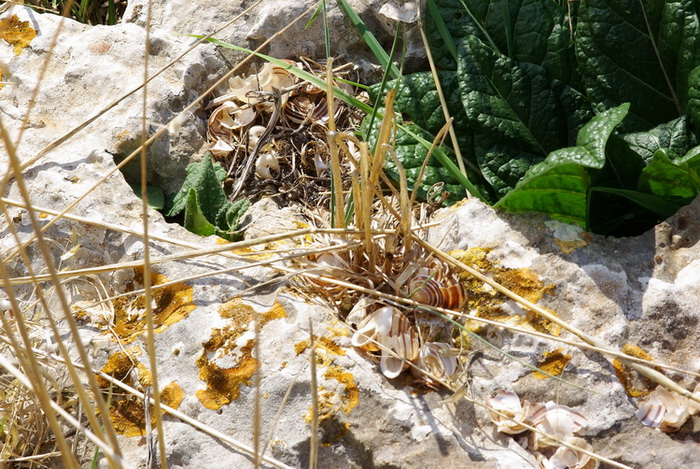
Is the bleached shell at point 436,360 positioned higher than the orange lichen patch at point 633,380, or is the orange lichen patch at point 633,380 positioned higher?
the orange lichen patch at point 633,380

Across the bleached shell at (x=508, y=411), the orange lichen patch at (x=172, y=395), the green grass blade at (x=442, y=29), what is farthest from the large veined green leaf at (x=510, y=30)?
the orange lichen patch at (x=172, y=395)

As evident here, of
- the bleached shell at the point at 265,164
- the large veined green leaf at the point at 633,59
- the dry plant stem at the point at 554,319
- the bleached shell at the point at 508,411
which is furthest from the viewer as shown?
the bleached shell at the point at 265,164

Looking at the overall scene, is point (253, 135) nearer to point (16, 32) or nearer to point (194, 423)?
point (16, 32)

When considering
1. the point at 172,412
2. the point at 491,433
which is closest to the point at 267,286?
the point at 172,412

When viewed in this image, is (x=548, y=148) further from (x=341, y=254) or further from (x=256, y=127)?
(x=256, y=127)

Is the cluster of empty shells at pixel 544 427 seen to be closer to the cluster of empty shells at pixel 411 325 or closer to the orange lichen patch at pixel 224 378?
the cluster of empty shells at pixel 411 325

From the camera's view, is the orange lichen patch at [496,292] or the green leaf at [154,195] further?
the green leaf at [154,195]

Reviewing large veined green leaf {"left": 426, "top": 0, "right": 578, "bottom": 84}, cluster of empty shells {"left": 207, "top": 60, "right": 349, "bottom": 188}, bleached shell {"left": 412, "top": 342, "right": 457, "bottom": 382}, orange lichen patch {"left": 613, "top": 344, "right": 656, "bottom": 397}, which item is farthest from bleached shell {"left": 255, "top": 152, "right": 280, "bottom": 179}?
orange lichen patch {"left": 613, "top": 344, "right": 656, "bottom": 397}
